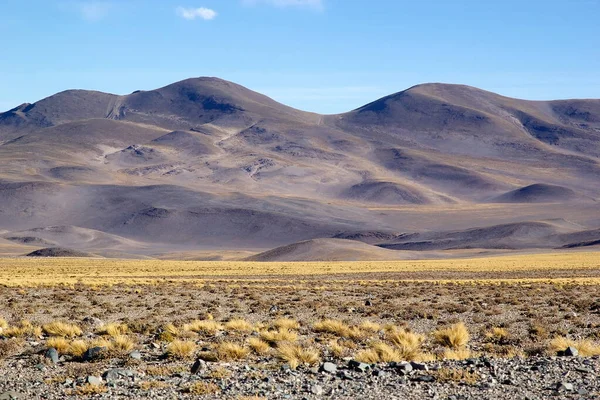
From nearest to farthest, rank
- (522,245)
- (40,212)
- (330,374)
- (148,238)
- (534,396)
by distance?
(534,396) → (330,374) → (522,245) → (148,238) → (40,212)

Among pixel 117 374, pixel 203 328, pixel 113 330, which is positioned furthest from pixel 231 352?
pixel 113 330

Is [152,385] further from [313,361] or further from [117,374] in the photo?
[313,361]

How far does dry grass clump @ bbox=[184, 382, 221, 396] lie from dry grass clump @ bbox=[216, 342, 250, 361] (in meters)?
2.55

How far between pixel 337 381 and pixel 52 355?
5585 millimetres

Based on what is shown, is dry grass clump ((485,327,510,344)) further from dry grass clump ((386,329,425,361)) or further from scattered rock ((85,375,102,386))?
scattered rock ((85,375,102,386))

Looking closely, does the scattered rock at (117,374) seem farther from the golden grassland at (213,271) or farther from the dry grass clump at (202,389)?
the golden grassland at (213,271)

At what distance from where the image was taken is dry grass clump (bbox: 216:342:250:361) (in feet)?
46.8

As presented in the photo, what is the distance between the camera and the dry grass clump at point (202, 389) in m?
11.4

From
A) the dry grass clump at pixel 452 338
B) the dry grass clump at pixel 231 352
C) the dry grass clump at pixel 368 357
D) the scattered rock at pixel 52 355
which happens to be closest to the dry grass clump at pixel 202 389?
the dry grass clump at pixel 231 352

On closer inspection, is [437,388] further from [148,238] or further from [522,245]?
[148,238]

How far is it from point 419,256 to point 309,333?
93025 millimetres

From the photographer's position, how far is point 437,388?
1119 centimetres

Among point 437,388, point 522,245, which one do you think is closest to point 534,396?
point 437,388

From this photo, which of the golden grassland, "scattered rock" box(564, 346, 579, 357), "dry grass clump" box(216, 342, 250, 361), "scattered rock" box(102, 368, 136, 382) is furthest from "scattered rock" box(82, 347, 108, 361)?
the golden grassland
